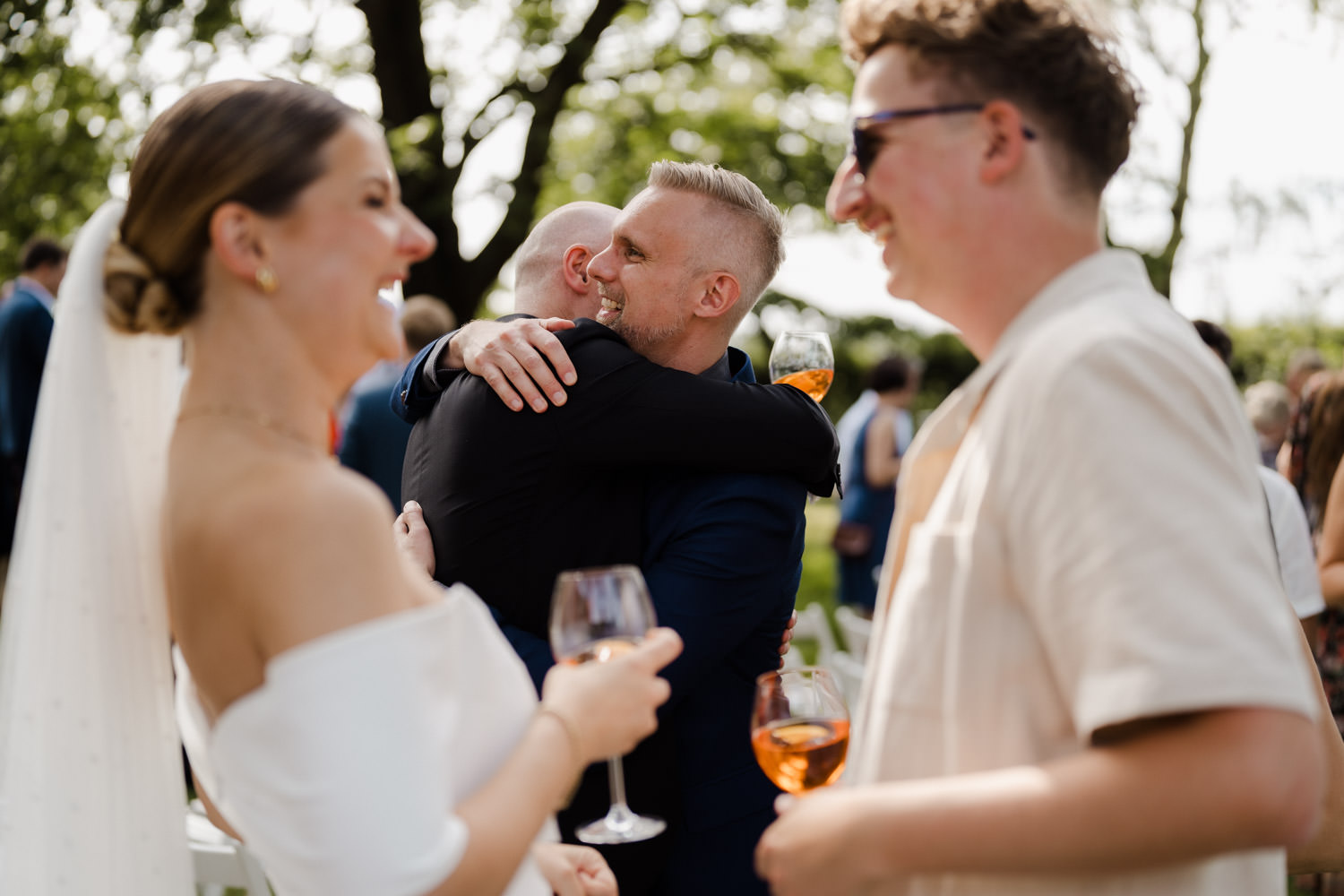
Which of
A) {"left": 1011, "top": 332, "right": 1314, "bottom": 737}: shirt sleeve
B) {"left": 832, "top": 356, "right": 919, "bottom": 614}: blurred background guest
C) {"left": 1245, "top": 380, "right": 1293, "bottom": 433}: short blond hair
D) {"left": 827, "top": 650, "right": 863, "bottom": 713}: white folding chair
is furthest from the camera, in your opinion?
Result: {"left": 832, "top": 356, "right": 919, "bottom": 614}: blurred background guest

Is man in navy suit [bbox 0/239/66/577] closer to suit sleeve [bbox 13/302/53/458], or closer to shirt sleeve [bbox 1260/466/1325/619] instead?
suit sleeve [bbox 13/302/53/458]

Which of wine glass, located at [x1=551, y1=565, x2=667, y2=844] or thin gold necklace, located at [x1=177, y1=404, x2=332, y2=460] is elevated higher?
thin gold necklace, located at [x1=177, y1=404, x2=332, y2=460]

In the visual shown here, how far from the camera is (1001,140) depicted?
5.05ft

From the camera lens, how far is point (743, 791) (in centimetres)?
259

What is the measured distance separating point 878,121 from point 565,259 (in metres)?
1.64

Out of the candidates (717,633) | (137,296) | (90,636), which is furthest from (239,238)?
(717,633)

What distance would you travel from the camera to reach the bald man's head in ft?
10.4

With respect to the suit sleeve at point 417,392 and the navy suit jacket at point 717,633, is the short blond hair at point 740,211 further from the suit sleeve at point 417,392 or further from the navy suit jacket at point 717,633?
the suit sleeve at point 417,392

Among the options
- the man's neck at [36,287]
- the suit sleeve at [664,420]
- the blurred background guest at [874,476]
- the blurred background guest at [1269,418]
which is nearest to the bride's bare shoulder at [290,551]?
the suit sleeve at [664,420]

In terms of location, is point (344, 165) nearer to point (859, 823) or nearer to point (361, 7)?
point (859, 823)

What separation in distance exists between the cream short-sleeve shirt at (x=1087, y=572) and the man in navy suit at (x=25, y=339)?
724cm

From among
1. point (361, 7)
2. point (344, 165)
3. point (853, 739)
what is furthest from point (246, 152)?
point (361, 7)

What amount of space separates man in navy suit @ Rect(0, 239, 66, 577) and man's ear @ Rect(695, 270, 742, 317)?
19.9 ft

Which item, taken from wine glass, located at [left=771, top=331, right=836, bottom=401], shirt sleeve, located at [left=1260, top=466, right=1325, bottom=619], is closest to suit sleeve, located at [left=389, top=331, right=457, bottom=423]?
wine glass, located at [left=771, top=331, right=836, bottom=401]
